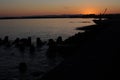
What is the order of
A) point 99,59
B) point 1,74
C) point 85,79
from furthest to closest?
point 1,74, point 99,59, point 85,79

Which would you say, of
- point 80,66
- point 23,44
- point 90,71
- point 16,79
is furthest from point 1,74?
point 23,44

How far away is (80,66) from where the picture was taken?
12766mm

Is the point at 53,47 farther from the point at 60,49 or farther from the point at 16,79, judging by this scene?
the point at 16,79

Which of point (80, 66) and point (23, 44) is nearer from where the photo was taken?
point (80, 66)

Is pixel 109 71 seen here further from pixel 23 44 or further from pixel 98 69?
pixel 23 44

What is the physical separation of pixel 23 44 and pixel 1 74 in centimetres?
1789

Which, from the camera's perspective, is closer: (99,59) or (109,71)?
(109,71)

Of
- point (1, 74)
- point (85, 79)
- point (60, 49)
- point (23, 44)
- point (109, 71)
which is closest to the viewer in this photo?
point (85, 79)

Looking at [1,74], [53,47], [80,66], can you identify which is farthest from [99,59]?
[53,47]

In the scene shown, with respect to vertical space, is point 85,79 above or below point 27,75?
above

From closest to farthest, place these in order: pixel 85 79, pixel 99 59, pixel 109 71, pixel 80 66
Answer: pixel 85 79 < pixel 109 71 < pixel 80 66 < pixel 99 59

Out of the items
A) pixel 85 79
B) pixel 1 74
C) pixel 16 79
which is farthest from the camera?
pixel 1 74

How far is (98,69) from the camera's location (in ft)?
38.4

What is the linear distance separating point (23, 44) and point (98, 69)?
83.0 ft
